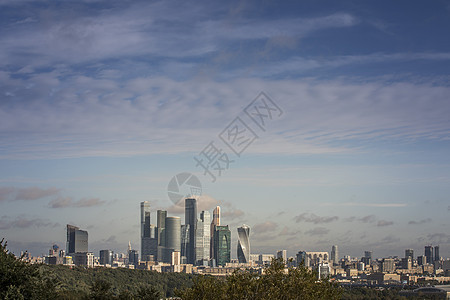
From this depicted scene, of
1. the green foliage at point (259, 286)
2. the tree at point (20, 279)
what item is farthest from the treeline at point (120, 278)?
the tree at point (20, 279)

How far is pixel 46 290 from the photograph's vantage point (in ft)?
103

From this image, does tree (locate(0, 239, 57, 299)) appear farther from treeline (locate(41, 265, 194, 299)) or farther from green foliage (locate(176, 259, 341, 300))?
treeline (locate(41, 265, 194, 299))

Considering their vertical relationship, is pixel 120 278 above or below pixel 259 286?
below

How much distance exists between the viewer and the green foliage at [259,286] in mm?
31453

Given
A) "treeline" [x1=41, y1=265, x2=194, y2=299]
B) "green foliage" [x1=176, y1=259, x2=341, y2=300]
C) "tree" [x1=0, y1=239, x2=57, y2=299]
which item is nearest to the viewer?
"tree" [x1=0, y1=239, x2=57, y2=299]

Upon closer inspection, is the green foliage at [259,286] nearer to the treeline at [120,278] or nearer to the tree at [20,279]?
the tree at [20,279]

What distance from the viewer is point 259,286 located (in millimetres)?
32531

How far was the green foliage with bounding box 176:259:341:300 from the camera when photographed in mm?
31453

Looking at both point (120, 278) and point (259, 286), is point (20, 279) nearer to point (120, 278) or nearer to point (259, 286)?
point (259, 286)

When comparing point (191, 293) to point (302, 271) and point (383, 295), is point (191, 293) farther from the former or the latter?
point (383, 295)

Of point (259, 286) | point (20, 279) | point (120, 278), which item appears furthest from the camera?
point (120, 278)

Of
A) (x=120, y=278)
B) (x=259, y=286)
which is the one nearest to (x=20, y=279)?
(x=259, y=286)

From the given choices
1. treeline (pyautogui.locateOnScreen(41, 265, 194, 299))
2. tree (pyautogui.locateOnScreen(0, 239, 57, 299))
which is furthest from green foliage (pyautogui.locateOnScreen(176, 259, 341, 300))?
treeline (pyautogui.locateOnScreen(41, 265, 194, 299))

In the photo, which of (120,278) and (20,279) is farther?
(120,278)
